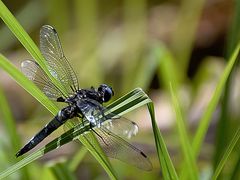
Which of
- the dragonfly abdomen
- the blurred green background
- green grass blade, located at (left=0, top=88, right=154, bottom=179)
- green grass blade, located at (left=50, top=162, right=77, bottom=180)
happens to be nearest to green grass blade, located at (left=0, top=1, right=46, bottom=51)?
the blurred green background

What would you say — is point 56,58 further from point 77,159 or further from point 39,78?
point 77,159

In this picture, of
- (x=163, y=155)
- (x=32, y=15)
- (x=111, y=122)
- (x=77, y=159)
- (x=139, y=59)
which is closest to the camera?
(x=163, y=155)

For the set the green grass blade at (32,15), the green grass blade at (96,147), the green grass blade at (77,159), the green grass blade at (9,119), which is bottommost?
the green grass blade at (32,15)

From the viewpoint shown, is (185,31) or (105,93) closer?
(105,93)

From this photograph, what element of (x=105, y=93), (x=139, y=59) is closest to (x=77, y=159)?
(x=105, y=93)

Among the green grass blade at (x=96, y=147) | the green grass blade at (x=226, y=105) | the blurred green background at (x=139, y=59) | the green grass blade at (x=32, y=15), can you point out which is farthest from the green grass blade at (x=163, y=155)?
the green grass blade at (x=32, y=15)

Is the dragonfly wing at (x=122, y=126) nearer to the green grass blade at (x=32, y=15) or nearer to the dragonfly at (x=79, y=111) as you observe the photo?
the dragonfly at (x=79, y=111)

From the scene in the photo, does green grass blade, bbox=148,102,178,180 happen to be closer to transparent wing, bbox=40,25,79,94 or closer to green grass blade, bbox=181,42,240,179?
green grass blade, bbox=181,42,240,179
